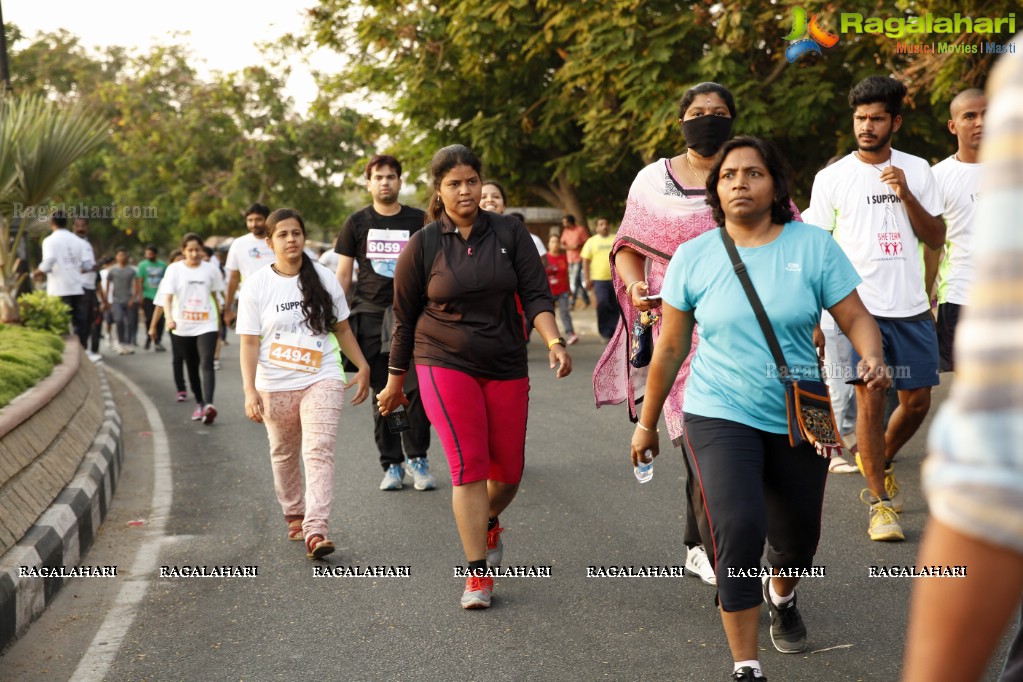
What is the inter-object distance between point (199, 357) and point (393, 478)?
15.4 feet

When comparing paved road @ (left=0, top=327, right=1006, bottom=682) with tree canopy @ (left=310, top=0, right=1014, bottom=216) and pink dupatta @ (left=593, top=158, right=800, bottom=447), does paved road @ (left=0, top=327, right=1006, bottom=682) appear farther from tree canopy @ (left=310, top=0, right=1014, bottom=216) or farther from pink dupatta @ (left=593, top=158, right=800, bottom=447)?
tree canopy @ (left=310, top=0, right=1014, bottom=216)

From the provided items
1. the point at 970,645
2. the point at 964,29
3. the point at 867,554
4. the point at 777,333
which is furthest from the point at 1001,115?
the point at 964,29

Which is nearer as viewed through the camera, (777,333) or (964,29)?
(777,333)

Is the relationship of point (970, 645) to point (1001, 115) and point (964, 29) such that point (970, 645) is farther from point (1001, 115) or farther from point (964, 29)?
point (964, 29)

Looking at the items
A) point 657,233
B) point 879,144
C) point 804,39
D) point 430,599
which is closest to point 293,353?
point 430,599

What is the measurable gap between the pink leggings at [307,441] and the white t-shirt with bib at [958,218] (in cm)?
341

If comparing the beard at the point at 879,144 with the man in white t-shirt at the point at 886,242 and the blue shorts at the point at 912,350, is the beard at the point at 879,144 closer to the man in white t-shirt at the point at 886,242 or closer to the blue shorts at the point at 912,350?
the man in white t-shirt at the point at 886,242

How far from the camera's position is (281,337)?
20.6ft

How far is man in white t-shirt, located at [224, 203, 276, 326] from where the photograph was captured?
38.1 feet

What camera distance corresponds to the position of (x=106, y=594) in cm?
559

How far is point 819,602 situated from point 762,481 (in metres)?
1.25

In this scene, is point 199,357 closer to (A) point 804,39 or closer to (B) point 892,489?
(B) point 892,489

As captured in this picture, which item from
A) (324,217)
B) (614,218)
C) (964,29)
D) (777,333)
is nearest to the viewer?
(777,333)

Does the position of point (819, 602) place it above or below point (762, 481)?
below
